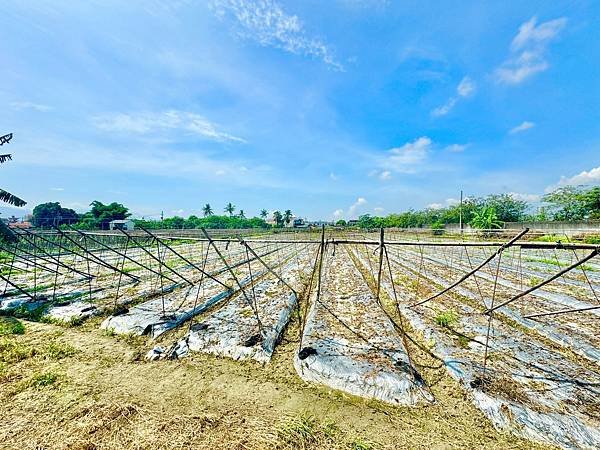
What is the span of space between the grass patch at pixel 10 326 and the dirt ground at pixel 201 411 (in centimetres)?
126

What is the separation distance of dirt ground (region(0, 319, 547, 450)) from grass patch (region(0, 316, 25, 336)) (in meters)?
1.26

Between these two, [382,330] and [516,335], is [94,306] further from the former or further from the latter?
[516,335]

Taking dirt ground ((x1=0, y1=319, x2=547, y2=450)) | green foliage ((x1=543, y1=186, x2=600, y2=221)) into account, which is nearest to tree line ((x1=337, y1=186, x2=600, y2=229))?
green foliage ((x1=543, y1=186, x2=600, y2=221))

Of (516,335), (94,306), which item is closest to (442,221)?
(516,335)

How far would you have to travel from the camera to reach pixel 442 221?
57625mm

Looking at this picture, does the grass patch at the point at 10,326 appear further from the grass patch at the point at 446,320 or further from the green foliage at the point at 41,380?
the grass patch at the point at 446,320

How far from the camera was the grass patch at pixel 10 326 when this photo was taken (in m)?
5.91

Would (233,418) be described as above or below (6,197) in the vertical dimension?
below

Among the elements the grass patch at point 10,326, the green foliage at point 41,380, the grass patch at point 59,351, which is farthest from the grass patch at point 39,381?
the grass patch at point 10,326

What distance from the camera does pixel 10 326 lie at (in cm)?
620

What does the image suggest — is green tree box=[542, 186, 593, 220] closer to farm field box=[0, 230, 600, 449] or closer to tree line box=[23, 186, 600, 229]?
tree line box=[23, 186, 600, 229]

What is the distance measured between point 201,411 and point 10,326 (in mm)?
6108

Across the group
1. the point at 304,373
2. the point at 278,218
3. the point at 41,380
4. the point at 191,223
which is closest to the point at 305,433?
the point at 304,373

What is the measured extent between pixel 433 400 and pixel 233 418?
272cm
